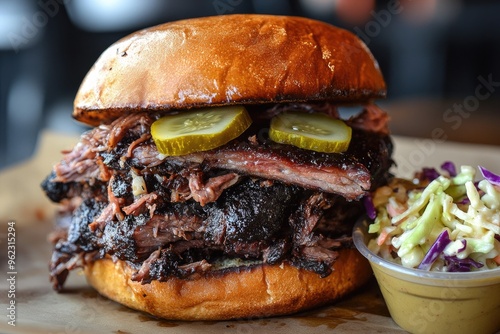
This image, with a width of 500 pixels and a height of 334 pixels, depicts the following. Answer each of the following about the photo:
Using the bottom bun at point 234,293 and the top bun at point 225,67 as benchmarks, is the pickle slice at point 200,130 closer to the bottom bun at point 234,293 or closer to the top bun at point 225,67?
the top bun at point 225,67

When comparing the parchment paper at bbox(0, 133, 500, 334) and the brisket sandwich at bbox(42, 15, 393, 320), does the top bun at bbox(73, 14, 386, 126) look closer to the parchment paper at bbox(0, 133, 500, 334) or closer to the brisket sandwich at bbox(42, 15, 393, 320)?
the brisket sandwich at bbox(42, 15, 393, 320)

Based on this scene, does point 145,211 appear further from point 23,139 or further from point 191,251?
point 23,139

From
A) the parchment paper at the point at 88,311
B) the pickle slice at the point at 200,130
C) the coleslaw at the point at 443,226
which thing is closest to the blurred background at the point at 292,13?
the parchment paper at the point at 88,311

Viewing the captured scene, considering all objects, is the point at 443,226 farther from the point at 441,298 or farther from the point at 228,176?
the point at 228,176

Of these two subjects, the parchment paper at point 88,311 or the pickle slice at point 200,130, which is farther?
the parchment paper at point 88,311

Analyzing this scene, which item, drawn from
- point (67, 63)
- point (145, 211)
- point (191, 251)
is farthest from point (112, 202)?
point (67, 63)

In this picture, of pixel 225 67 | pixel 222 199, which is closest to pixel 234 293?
pixel 222 199
